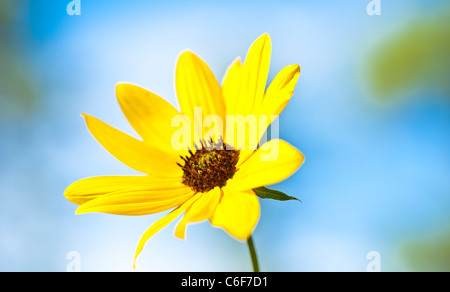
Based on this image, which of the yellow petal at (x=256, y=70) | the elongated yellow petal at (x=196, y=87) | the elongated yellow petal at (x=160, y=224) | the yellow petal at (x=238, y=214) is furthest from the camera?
the elongated yellow petal at (x=196, y=87)

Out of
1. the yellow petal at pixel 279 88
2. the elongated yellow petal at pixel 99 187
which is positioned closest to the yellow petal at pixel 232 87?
the yellow petal at pixel 279 88

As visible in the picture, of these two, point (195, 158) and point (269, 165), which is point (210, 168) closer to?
point (195, 158)

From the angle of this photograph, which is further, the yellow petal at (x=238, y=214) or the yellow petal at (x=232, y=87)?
the yellow petal at (x=232, y=87)

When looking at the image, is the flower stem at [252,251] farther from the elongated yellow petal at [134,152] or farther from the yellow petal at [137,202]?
the elongated yellow petal at [134,152]

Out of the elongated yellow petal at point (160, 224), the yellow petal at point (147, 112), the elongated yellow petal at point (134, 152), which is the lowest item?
the elongated yellow petal at point (160, 224)

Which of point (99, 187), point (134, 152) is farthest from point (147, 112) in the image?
point (99, 187)

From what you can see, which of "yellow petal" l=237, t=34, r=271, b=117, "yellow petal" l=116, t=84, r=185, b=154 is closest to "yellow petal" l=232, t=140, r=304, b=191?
"yellow petal" l=237, t=34, r=271, b=117
